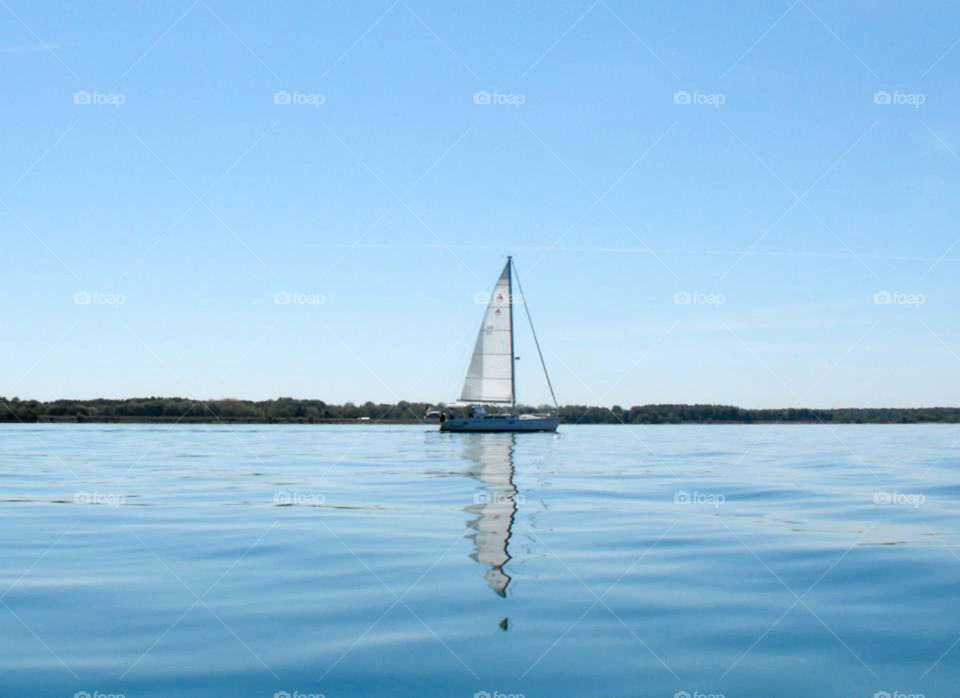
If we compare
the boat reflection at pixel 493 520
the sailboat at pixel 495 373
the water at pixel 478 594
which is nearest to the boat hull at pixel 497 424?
the sailboat at pixel 495 373

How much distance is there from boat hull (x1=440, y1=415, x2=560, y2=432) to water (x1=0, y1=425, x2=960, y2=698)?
77170 mm

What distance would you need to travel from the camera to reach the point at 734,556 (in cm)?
1683

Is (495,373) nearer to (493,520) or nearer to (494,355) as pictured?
(494,355)

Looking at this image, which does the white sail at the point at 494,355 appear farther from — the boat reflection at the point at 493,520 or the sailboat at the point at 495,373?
the boat reflection at the point at 493,520

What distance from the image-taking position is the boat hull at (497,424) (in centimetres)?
10556

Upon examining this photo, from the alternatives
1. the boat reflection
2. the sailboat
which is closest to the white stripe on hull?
the sailboat

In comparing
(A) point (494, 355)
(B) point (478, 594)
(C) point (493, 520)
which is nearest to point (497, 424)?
A: (A) point (494, 355)

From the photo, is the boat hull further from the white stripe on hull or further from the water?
the water

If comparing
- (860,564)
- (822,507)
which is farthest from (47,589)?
(822,507)

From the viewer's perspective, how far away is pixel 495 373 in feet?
338

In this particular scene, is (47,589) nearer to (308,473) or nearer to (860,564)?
(860,564)

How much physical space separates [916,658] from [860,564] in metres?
5.85

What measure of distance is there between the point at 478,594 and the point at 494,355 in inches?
3508

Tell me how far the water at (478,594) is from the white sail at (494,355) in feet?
239
